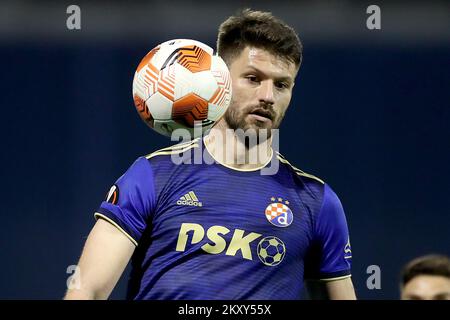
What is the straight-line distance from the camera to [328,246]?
4.34m

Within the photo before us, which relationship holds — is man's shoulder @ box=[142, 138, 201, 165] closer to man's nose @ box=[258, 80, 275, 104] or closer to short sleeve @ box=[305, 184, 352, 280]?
man's nose @ box=[258, 80, 275, 104]

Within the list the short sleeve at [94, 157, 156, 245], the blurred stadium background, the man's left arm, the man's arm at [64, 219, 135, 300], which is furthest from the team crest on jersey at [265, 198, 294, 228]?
the blurred stadium background

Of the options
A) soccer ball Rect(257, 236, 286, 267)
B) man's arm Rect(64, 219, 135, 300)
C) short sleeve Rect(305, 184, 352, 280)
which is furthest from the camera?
short sleeve Rect(305, 184, 352, 280)

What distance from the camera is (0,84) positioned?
8.14m

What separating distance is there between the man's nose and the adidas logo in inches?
22.6

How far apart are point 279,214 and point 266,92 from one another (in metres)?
0.60

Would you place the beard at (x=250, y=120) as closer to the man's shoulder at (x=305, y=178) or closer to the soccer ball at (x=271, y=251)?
the man's shoulder at (x=305, y=178)

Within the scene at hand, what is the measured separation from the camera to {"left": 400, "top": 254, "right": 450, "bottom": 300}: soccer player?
4.18 m

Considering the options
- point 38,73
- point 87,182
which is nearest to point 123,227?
point 87,182

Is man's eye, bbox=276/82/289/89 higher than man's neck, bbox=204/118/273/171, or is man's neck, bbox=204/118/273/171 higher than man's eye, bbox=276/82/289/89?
Answer: man's eye, bbox=276/82/289/89

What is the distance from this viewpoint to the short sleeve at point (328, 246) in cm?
431

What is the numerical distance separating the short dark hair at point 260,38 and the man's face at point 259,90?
38 mm

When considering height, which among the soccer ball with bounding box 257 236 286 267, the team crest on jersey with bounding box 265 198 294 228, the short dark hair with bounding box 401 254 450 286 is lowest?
the short dark hair with bounding box 401 254 450 286
